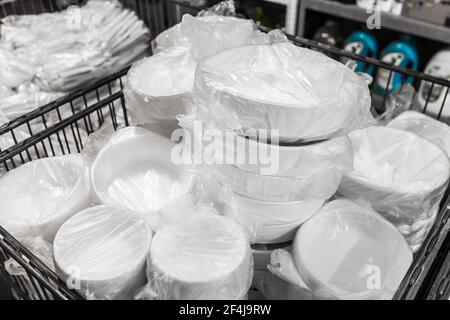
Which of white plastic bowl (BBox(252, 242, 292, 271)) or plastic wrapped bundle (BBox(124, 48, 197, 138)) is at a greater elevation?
plastic wrapped bundle (BBox(124, 48, 197, 138))

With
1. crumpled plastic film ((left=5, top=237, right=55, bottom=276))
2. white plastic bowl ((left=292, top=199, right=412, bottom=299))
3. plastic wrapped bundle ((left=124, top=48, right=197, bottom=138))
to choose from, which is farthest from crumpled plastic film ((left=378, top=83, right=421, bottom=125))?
crumpled plastic film ((left=5, top=237, right=55, bottom=276))

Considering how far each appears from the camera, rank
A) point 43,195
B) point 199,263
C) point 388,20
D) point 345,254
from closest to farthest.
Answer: point 199,263 → point 345,254 → point 43,195 → point 388,20

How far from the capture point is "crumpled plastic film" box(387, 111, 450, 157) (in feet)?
2.61

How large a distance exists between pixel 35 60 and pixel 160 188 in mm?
634

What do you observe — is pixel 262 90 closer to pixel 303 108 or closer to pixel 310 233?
pixel 303 108

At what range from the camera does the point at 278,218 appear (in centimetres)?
58

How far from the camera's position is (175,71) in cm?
73

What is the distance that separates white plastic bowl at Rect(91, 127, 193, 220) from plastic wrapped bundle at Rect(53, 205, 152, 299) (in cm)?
7

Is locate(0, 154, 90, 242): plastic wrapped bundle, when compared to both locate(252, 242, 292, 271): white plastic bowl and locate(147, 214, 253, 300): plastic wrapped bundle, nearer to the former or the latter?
locate(147, 214, 253, 300): plastic wrapped bundle

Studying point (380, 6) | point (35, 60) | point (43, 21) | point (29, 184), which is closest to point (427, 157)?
point (29, 184)

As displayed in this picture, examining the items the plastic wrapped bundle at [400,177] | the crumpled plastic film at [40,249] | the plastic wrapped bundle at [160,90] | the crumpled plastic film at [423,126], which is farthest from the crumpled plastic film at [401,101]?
the crumpled plastic film at [40,249]

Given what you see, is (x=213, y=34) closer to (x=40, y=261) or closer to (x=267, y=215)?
(x=267, y=215)

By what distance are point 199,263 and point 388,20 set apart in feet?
3.72
